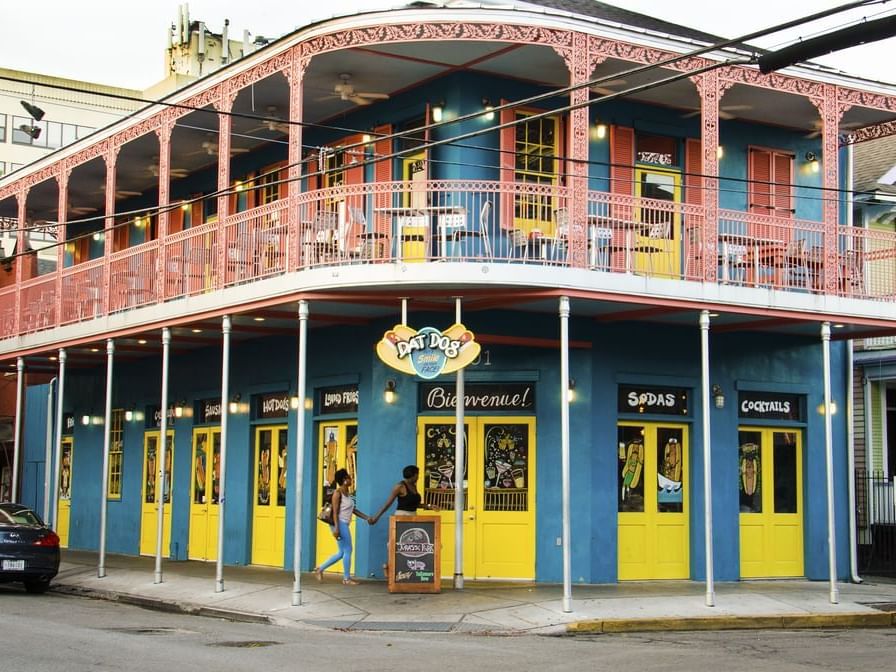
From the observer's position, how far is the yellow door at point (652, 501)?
19375mm

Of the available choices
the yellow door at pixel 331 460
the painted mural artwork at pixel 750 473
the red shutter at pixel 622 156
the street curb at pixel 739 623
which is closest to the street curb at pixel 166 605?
the yellow door at pixel 331 460

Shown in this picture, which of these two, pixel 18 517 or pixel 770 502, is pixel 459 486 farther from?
pixel 18 517

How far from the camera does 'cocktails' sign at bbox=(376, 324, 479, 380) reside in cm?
1677

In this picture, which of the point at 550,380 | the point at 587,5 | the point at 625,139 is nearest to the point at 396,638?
the point at 550,380

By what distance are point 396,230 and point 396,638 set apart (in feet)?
19.9

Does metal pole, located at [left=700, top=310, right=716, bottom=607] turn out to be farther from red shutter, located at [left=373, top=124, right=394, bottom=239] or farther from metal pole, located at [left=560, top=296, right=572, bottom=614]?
red shutter, located at [left=373, top=124, right=394, bottom=239]

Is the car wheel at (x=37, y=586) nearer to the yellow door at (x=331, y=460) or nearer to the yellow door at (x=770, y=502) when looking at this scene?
the yellow door at (x=331, y=460)

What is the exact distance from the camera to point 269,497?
2208 cm

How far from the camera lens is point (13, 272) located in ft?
121

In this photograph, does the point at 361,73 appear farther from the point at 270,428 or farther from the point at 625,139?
the point at 270,428

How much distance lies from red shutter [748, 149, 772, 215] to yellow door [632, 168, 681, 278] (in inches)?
59.8

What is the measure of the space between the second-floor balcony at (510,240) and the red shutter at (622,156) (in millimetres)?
993

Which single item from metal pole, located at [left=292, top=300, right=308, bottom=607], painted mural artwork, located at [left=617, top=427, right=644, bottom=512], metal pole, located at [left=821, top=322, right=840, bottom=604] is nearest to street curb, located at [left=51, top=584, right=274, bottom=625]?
metal pole, located at [left=292, top=300, right=308, bottom=607]

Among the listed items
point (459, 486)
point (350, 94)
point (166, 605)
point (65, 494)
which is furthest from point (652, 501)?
point (65, 494)
